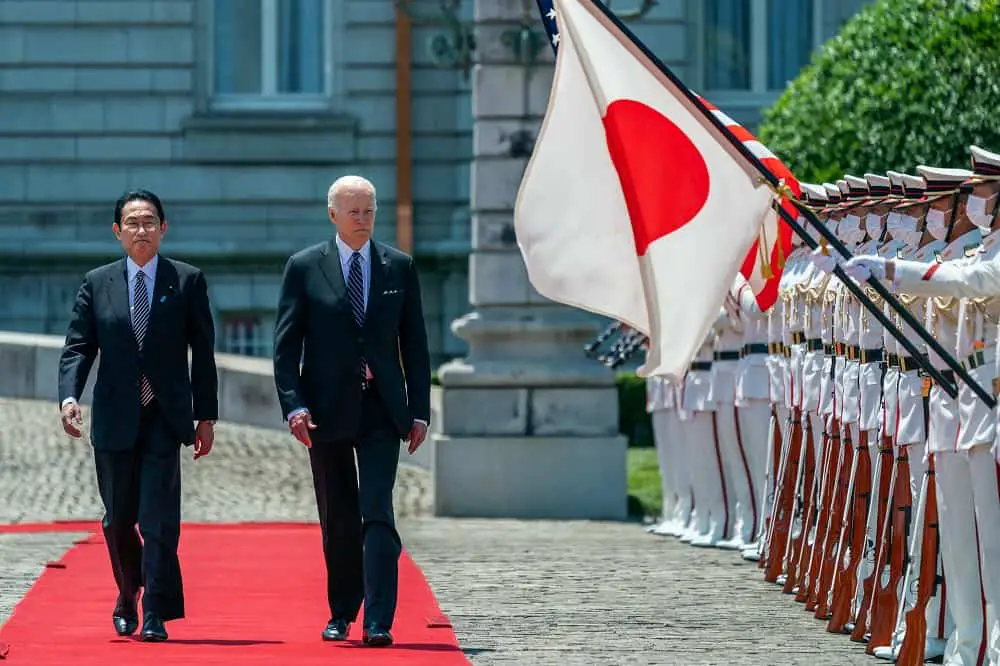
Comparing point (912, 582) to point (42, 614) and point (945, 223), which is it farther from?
point (42, 614)

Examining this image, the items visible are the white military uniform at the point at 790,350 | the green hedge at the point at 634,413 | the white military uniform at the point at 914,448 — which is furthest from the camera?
the green hedge at the point at 634,413

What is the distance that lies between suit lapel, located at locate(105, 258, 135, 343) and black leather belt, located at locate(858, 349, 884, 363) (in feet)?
9.59

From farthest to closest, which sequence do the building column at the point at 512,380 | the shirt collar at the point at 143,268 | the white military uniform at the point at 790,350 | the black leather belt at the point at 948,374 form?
1. the building column at the point at 512,380
2. the white military uniform at the point at 790,350
3. the shirt collar at the point at 143,268
4. the black leather belt at the point at 948,374

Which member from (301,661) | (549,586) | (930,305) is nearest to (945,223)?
(930,305)

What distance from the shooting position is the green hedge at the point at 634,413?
21750 millimetres

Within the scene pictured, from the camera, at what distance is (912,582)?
972cm

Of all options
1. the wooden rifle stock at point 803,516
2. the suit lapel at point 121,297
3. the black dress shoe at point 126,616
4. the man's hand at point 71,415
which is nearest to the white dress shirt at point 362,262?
the suit lapel at point 121,297

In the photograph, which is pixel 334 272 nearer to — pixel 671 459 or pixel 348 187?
pixel 348 187

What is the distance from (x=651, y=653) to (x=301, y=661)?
1.30 metres

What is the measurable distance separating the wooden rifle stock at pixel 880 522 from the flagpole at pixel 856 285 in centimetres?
109

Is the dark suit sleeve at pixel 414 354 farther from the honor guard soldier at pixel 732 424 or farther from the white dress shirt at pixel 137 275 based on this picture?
the honor guard soldier at pixel 732 424

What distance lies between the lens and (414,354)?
10086mm

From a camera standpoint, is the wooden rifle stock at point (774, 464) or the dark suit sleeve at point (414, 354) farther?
the wooden rifle stock at point (774, 464)

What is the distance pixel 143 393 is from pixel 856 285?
308 centimetres
